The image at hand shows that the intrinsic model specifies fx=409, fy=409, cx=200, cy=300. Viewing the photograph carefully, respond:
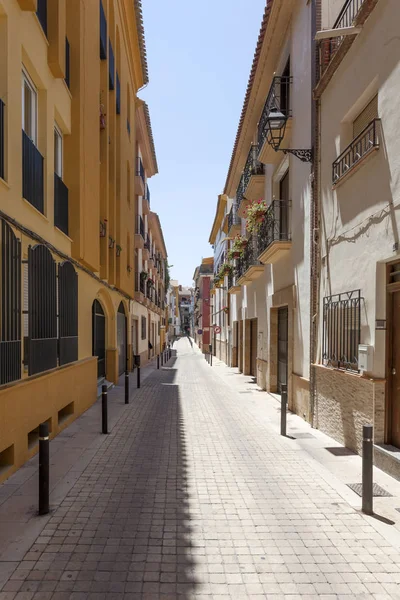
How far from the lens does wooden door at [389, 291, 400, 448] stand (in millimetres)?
5715

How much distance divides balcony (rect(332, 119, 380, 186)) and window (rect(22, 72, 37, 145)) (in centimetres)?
558

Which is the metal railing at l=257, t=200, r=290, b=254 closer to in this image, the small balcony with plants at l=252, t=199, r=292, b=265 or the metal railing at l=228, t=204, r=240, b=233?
the small balcony with plants at l=252, t=199, r=292, b=265

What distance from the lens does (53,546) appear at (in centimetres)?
376

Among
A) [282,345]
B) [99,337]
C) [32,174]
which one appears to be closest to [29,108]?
[32,174]

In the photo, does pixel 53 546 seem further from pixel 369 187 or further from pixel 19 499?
pixel 369 187

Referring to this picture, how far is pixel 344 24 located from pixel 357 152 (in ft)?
8.81

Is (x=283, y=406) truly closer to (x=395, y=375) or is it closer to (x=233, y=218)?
(x=395, y=375)

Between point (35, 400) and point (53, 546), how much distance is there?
311 cm

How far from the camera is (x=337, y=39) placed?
7.96 meters

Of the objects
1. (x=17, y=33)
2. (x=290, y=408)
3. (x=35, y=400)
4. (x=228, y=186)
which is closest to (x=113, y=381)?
(x=290, y=408)

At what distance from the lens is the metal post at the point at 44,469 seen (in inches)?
170

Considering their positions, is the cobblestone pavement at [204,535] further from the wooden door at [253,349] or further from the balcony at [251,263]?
the wooden door at [253,349]

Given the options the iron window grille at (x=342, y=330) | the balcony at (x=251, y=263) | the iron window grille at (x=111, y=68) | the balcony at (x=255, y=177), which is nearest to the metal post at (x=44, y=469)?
the iron window grille at (x=342, y=330)

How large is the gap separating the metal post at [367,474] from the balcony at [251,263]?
1008 centimetres
